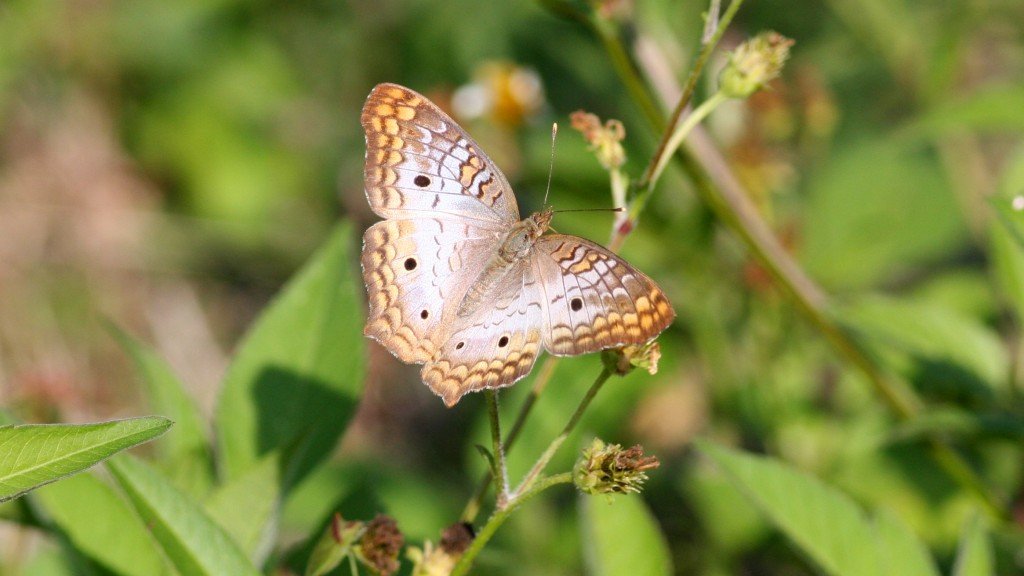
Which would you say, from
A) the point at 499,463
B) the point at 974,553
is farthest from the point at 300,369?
the point at 974,553

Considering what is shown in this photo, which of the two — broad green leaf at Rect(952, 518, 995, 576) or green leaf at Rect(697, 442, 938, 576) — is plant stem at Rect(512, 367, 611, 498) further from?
broad green leaf at Rect(952, 518, 995, 576)

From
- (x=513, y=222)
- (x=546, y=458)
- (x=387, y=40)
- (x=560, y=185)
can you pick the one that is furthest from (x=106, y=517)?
(x=387, y=40)

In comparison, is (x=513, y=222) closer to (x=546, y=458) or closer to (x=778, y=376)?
(x=546, y=458)

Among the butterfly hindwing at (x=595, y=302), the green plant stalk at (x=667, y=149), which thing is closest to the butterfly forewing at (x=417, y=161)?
the butterfly hindwing at (x=595, y=302)

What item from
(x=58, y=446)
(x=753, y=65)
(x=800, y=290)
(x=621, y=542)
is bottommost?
(x=621, y=542)

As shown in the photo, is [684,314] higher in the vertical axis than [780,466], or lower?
lower

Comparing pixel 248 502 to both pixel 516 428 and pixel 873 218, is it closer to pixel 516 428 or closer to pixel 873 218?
pixel 516 428
